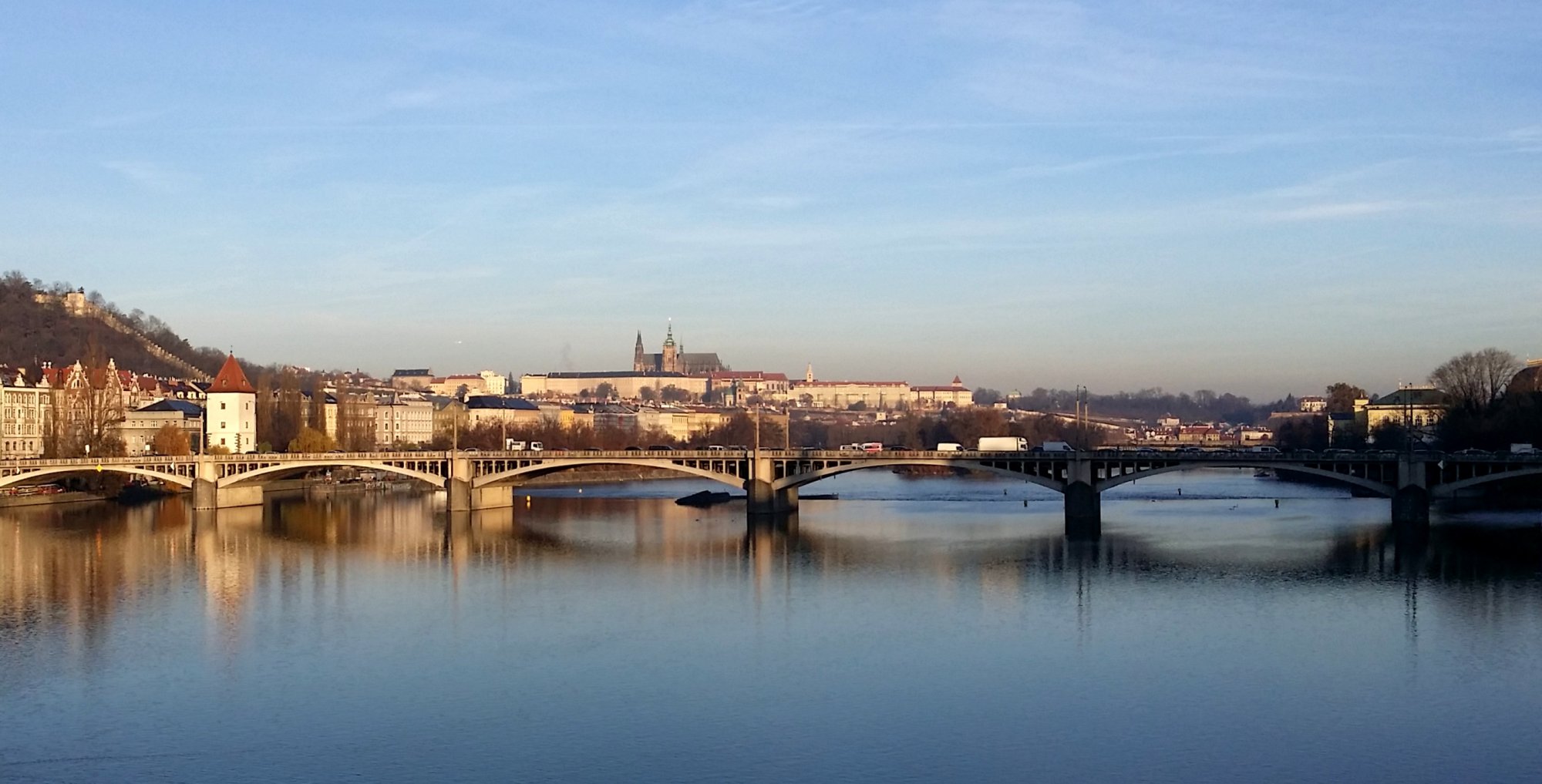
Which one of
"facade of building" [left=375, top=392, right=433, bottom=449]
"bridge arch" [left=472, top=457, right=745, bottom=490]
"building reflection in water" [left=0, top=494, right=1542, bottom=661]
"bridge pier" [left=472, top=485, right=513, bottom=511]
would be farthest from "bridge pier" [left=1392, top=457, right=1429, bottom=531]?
"facade of building" [left=375, top=392, right=433, bottom=449]

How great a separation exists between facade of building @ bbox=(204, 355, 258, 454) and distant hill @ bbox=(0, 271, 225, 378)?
2175cm

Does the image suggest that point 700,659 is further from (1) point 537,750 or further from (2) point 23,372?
(2) point 23,372

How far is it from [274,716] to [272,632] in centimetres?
744

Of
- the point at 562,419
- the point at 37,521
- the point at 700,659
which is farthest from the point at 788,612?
the point at 562,419

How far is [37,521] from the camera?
53.5m

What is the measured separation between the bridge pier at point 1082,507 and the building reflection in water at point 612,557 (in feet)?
2.84

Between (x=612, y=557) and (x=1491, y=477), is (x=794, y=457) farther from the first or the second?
(x=1491, y=477)

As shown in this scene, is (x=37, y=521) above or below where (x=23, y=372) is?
below

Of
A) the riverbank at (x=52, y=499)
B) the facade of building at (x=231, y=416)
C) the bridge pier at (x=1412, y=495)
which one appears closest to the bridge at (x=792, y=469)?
the bridge pier at (x=1412, y=495)

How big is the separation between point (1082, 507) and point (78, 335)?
80073 millimetres

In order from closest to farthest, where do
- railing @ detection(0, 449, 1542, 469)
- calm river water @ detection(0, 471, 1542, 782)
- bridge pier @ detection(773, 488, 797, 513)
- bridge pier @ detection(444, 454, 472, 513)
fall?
calm river water @ detection(0, 471, 1542, 782)
railing @ detection(0, 449, 1542, 469)
bridge pier @ detection(773, 488, 797, 513)
bridge pier @ detection(444, 454, 472, 513)

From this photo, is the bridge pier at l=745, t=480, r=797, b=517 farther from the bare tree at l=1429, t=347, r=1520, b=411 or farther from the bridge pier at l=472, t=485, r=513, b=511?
the bare tree at l=1429, t=347, r=1520, b=411

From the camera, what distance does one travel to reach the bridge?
49.1m

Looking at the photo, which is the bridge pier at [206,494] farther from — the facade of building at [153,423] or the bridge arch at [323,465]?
the facade of building at [153,423]
